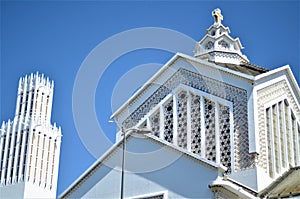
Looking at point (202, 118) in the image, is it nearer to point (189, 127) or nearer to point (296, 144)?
point (189, 127)

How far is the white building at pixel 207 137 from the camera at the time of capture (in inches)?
871

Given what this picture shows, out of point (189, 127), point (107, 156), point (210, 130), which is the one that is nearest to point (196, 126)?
point (189, 127)

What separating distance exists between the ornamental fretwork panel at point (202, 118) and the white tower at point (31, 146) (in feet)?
114

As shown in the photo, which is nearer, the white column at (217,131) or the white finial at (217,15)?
the white column at (217,131)

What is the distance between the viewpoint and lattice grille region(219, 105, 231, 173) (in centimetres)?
2570

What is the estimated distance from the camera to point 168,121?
28.0m

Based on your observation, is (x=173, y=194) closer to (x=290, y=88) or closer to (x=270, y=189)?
(x=270, y=189)

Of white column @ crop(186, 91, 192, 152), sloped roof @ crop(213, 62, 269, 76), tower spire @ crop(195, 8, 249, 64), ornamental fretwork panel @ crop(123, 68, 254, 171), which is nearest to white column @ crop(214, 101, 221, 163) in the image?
ornamental fretwork panel @ crop(123, 68, 254, 171)

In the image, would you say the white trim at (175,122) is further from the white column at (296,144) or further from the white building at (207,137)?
the white column at (296,144)

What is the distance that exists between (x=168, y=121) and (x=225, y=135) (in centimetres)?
300

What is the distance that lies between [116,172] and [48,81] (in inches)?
1823

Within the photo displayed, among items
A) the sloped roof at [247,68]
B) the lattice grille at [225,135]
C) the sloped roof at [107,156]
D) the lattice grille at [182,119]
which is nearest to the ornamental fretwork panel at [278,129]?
the lattice grille at [225,135]

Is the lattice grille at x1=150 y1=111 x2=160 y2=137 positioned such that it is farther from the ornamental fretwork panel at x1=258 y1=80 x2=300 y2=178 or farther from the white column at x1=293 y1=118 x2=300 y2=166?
the white column at x1=293 y1=118 x2=300 y2=166

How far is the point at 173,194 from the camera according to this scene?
71.7ft
